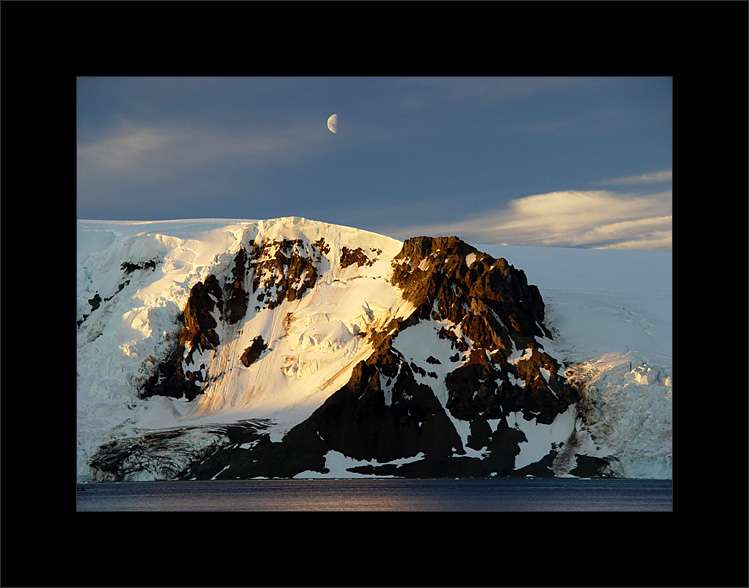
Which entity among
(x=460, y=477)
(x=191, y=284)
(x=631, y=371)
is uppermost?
(x=191, y=284)

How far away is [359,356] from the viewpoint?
161m

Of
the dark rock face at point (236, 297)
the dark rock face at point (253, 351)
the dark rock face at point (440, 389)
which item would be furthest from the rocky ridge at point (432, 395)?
the dark rock face at point (253, 351)

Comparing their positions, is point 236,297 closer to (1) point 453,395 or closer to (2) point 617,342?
(1) point 453,395

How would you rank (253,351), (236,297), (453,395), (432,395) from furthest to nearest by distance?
1. (236,297)
2. (253,351)
3. (453,395)
4. (432,395)

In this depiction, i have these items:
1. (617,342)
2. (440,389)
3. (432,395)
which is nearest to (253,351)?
(440,389)

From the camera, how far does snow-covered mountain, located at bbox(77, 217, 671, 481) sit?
139125mm

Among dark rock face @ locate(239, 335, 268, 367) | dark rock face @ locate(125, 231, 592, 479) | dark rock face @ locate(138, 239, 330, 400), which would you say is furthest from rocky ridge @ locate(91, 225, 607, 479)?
dark rock face @ locate(239, 335, 268, 367)

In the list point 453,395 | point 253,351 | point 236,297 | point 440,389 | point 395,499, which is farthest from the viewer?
point 236,297

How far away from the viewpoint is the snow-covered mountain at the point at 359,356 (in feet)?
456

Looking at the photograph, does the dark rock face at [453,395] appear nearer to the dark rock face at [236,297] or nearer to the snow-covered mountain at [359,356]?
the snow-covered mountain at [359,356]

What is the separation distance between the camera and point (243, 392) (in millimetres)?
167000
